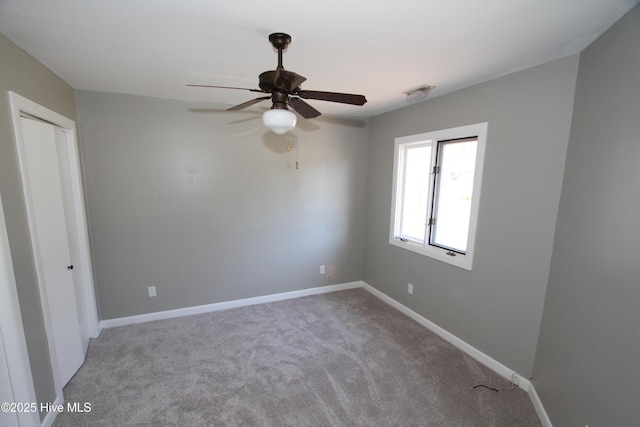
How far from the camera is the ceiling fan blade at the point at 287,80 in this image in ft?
4.57

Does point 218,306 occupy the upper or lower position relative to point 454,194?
lower

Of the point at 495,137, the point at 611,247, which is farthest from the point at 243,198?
the point at 611,247

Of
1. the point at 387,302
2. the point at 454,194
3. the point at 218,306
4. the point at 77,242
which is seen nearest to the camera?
the point at 77,242

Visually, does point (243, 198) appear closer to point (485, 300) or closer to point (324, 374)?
point (324, 374)

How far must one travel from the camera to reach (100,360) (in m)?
2.43

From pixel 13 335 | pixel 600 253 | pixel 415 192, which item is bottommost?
pixel 13 335

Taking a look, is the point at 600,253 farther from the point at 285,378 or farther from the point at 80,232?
the point at 80,232

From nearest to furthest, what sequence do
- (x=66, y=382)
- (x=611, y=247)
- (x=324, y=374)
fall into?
(x=611, y=247) → (x=66, y=382) → (x=324, y=374)

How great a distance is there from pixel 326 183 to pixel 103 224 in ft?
8.48

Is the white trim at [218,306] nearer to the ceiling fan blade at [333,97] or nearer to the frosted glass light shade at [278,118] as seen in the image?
the frosted glass light shade at [278,118]

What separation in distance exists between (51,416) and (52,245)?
1.18 m

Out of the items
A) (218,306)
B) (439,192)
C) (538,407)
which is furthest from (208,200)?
(538,407)

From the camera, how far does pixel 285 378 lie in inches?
88.0

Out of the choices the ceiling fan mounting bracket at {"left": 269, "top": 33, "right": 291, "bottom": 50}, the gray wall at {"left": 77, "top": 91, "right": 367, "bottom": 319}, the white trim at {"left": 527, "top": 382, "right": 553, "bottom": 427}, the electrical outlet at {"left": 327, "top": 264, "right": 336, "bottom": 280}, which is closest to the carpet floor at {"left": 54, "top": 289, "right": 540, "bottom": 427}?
the white trim at {"left": 527, "top": 382, "right": 553, "bottom": 427}
